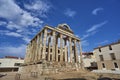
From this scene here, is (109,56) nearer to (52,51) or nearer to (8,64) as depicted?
(52,51)

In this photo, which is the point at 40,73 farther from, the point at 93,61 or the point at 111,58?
the point at 93,61

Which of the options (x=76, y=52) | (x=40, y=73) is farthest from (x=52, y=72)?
(x=76, y=52)

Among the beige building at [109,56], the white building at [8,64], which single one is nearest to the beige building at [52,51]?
the beige building at [109,56]

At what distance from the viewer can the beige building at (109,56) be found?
2908 centimetres

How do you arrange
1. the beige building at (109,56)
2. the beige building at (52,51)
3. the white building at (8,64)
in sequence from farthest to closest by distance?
the white building at (8,64), the beige building at (109,56), the beige building at (52,51)

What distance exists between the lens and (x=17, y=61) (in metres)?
45.6

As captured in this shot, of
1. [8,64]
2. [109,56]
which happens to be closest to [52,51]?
[109,56]

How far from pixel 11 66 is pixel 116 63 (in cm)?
4648

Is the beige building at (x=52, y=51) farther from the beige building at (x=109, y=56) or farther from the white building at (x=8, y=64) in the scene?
the white building at (x=8, y=64)

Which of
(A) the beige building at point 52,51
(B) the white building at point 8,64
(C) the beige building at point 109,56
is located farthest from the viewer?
(B) the white building at point 8,64

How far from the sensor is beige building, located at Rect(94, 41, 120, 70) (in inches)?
1145

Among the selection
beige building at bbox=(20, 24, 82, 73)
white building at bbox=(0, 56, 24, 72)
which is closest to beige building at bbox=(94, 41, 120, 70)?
beige building at bbox=(20, 24, 82, 73)

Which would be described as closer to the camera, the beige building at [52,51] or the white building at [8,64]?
the beige building at [52,51]

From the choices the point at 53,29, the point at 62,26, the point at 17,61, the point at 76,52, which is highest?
the point at 62,26
